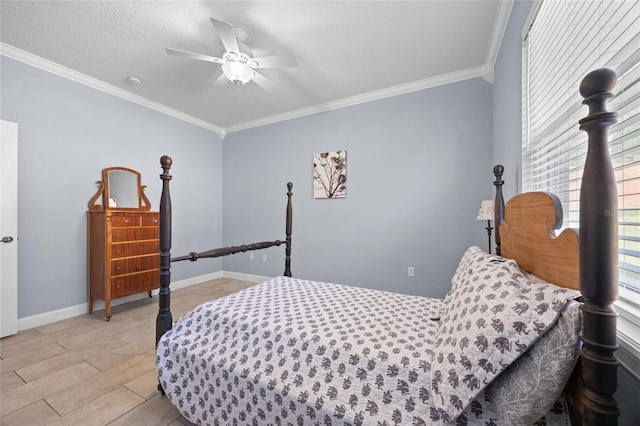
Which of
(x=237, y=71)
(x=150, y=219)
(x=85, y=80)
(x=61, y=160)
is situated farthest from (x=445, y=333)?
(x=85, y=80)

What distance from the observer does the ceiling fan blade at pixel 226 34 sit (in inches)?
69.8

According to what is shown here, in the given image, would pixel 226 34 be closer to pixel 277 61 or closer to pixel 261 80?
pixel 277 61

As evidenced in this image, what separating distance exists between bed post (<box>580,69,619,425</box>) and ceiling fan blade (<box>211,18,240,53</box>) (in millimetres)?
2016

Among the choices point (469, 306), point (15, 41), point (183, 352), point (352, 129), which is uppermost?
point (15, 41)

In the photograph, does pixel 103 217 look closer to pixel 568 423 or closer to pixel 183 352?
pixel 183 352

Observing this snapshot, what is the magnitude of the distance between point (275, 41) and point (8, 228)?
305cm

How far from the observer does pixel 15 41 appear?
2387 mm

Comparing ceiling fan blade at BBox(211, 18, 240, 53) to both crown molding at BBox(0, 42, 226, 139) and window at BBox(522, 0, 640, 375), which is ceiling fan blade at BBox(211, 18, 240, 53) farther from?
crown molding at BBox(0, 42, 226, 139)

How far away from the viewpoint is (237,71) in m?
2.22

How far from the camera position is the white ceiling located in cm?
203

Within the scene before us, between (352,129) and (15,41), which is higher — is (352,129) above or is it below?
below

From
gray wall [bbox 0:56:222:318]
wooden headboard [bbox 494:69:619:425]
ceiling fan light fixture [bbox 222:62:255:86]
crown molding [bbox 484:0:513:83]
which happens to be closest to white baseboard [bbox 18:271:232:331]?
gray wall [bbox 0:56:222:318]

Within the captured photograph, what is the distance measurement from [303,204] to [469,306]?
315cm

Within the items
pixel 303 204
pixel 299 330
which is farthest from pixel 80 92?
pixel 299 330
